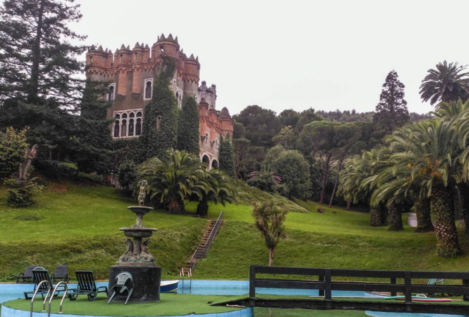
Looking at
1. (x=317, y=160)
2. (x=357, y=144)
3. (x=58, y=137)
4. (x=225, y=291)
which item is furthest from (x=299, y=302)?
(x=317, y=160)

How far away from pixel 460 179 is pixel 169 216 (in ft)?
68.5

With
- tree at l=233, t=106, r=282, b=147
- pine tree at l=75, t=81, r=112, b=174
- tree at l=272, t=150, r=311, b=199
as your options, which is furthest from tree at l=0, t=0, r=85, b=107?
tree at l=233, t=106, r=282, b=147

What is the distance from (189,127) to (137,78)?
8.04 m

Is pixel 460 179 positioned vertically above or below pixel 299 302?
above

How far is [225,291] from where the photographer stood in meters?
19.0

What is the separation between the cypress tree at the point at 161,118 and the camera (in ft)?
159

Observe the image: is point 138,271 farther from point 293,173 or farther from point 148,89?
point 293,173

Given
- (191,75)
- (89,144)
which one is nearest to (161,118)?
(191,75)

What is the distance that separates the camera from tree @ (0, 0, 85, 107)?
1629 inches

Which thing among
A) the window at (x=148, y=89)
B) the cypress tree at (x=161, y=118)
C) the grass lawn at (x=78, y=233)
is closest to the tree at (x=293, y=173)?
the cypress tree at (x=161, y=118)

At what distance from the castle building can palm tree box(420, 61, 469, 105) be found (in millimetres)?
27223

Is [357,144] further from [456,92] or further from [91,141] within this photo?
[91,141]

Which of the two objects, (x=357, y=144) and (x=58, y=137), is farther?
(x=357, y=144)

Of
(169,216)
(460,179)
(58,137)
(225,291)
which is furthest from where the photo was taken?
(58,137)
